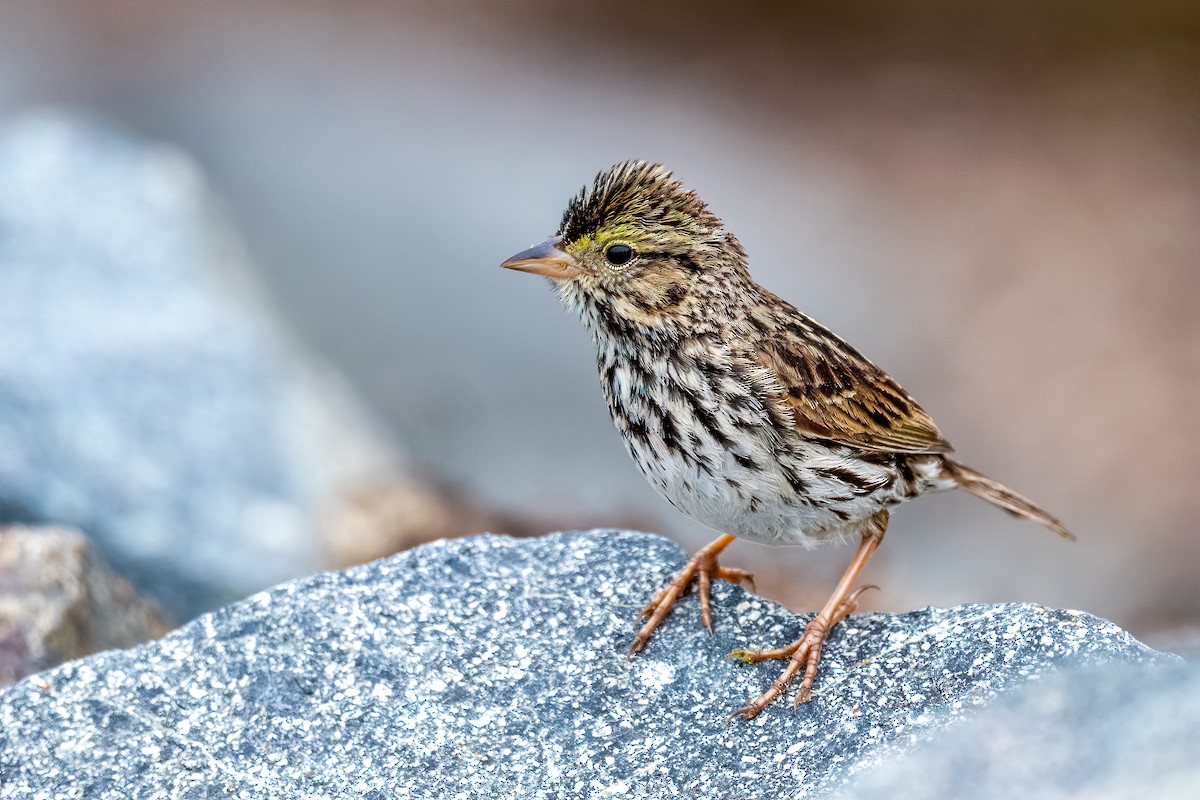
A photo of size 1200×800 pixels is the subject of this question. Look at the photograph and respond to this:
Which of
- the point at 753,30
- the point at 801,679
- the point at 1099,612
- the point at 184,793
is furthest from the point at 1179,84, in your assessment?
the point at 184,793

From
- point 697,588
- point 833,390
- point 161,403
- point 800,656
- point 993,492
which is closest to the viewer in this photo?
point 800,656

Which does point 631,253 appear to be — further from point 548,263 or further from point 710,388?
point 710,388

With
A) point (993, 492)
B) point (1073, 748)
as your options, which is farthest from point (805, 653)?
point (993, 492)

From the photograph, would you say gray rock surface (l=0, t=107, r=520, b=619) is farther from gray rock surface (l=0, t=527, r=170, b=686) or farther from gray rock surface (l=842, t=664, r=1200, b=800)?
gray rock surface (l=842, t=664, r=1200, b=800)

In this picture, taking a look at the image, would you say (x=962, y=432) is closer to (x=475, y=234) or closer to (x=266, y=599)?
(x=475, y=234)

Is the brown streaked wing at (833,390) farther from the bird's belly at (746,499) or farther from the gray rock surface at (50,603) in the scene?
the gray rock surface at (50,603)

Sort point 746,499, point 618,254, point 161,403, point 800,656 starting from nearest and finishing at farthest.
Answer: point 800,656
point 746,499
point 618,254
point 161,403
